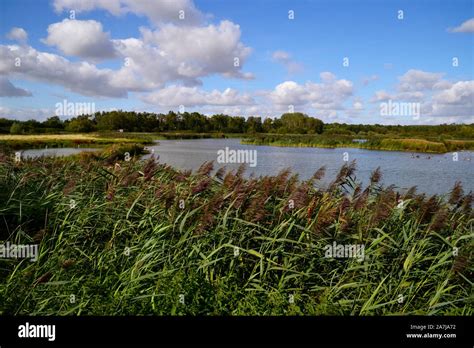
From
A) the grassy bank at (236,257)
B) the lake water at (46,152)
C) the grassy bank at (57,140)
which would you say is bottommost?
the grassy bank at (236,257)

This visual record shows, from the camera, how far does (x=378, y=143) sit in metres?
33.1

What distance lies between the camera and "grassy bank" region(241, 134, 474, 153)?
97.6ft

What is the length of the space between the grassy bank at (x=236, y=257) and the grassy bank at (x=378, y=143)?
77.1 feet

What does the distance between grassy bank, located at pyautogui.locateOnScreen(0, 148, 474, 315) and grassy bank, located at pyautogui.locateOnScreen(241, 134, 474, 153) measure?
77.1ft

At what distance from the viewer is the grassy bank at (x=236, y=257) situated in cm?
367

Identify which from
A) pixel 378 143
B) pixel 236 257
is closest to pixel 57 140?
pixel 236 257

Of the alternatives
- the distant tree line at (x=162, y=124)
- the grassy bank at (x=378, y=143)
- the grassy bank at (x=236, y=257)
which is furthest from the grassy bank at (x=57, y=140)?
the grassy bank at (x=236, y=257)

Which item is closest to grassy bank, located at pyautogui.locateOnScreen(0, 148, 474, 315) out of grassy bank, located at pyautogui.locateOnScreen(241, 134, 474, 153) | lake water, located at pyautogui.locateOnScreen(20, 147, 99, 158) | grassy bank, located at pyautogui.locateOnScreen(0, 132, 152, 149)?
lake water, located at pyautogui.locateOnScreen(20, 147, 99, 158)

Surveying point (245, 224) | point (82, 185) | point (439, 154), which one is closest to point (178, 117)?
point (82, 185)

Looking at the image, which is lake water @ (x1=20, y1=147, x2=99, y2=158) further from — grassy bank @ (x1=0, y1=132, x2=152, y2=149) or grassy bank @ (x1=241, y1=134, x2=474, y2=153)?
grassy bank @ (x1=241, y1=134, x2=474, y2=153)

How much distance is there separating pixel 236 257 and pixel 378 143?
1238 inches

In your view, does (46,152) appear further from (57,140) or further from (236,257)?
(57,140)

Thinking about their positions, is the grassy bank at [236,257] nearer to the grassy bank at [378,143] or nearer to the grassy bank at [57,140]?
the grassy bank at [57,140]

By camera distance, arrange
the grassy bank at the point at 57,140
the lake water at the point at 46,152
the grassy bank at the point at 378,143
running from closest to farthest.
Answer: the lake water at the point at 46,152 → the grassy bank at the point at 57,140 → the grassy bank at the point at 378,143
